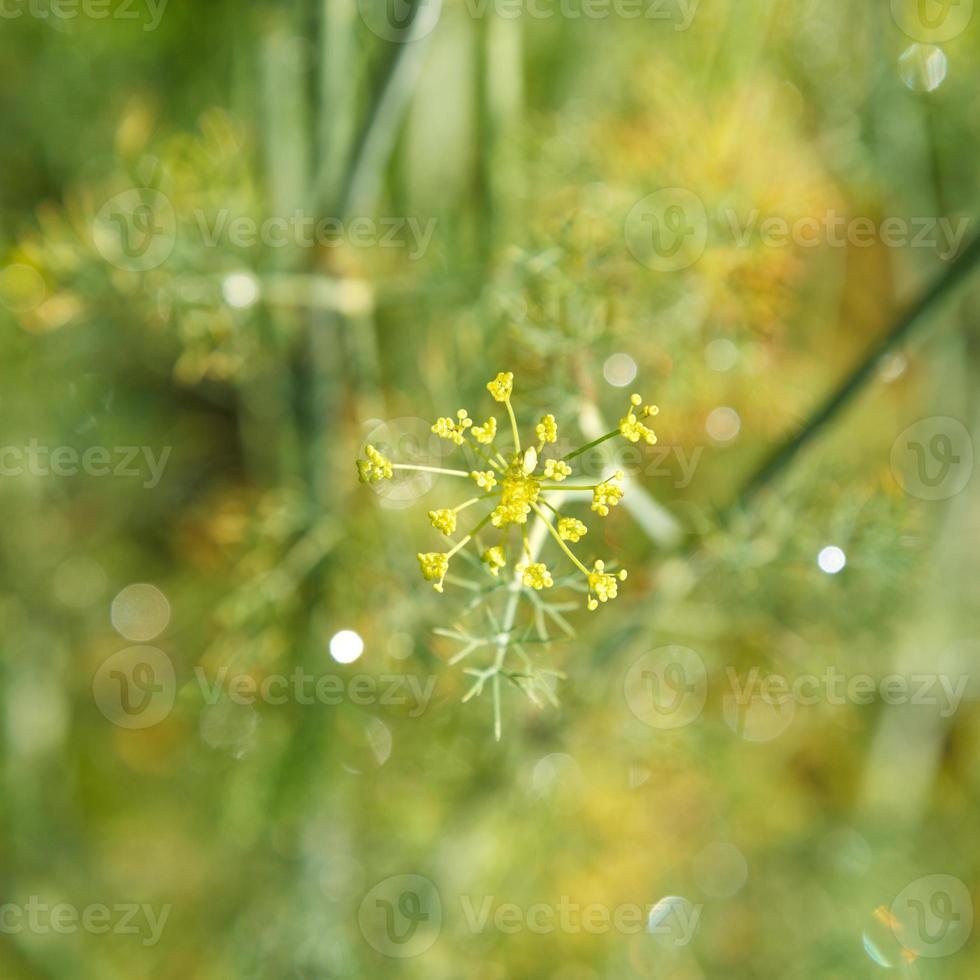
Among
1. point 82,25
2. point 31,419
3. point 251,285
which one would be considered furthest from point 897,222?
point 31,419

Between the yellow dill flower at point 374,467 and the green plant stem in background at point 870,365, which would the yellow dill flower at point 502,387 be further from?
the green plant stem in background at point 870,365

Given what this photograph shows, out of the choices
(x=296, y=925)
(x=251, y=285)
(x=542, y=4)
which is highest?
(x=542, y=4)

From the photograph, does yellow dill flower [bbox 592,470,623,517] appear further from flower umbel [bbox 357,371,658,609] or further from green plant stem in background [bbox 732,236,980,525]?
green plant stem in background [bbox 732,236,980,525]

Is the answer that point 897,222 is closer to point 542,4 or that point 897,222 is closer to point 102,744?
point 542,4

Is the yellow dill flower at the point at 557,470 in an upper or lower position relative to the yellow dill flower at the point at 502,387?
lower

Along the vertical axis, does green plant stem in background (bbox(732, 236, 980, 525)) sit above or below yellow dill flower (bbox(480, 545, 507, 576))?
above

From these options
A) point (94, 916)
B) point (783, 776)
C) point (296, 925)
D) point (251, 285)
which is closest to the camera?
point (251, 285)

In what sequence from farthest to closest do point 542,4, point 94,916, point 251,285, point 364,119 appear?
point 94,916, point 542,4, point 251,285, point 364,119

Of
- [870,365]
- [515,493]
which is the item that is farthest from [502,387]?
[870,365]

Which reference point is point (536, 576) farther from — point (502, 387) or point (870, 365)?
point (870, 365)

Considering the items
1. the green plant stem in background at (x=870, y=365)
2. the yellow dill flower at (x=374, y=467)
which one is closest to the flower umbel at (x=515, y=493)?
the yellow dill flower at (x=374, y=467)

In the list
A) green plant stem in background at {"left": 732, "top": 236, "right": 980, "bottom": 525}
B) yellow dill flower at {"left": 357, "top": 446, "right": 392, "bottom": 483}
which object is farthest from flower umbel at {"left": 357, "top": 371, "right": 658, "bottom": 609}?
green plant stem in background at {"left": 732, "top": 236, "right": 980, "bottom": 525}
